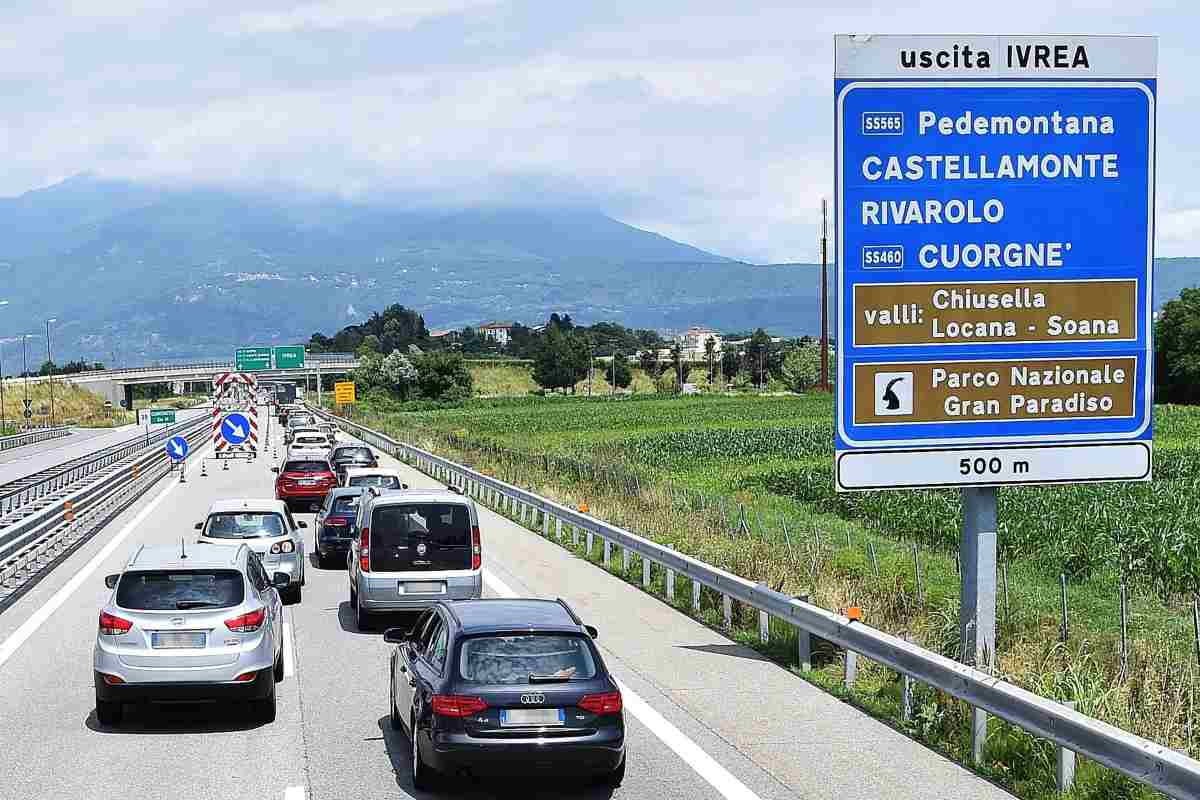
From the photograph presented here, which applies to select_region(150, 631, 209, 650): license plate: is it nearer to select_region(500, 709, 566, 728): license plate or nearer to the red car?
select_region(500, 709, 566, 728): license plate

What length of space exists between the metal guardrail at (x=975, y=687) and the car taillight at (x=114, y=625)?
6323mm

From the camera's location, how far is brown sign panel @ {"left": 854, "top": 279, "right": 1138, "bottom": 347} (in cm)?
1331

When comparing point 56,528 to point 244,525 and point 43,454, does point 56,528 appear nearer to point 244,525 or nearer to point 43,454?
point 244,525

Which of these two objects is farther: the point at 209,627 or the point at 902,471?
the point at 902,471

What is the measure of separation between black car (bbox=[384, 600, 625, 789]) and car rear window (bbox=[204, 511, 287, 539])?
11.0 meters

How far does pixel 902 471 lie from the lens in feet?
44.3

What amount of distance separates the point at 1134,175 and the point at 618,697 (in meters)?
7.24

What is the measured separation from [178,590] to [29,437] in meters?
83.9

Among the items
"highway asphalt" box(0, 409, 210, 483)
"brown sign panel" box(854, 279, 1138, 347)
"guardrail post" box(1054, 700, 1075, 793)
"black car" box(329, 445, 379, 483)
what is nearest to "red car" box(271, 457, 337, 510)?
"black car" box(329, 445, 379, 483)

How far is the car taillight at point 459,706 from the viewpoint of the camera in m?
9.70

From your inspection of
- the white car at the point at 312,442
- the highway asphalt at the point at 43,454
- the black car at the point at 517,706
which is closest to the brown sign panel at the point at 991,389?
the black car at the point at 517,706

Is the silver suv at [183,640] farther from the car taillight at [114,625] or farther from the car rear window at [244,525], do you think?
the car rear window at [244,525]

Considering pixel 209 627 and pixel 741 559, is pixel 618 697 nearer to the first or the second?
pixel 209 627

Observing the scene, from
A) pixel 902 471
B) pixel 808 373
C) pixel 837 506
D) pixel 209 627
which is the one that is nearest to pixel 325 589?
pixel 209 627
